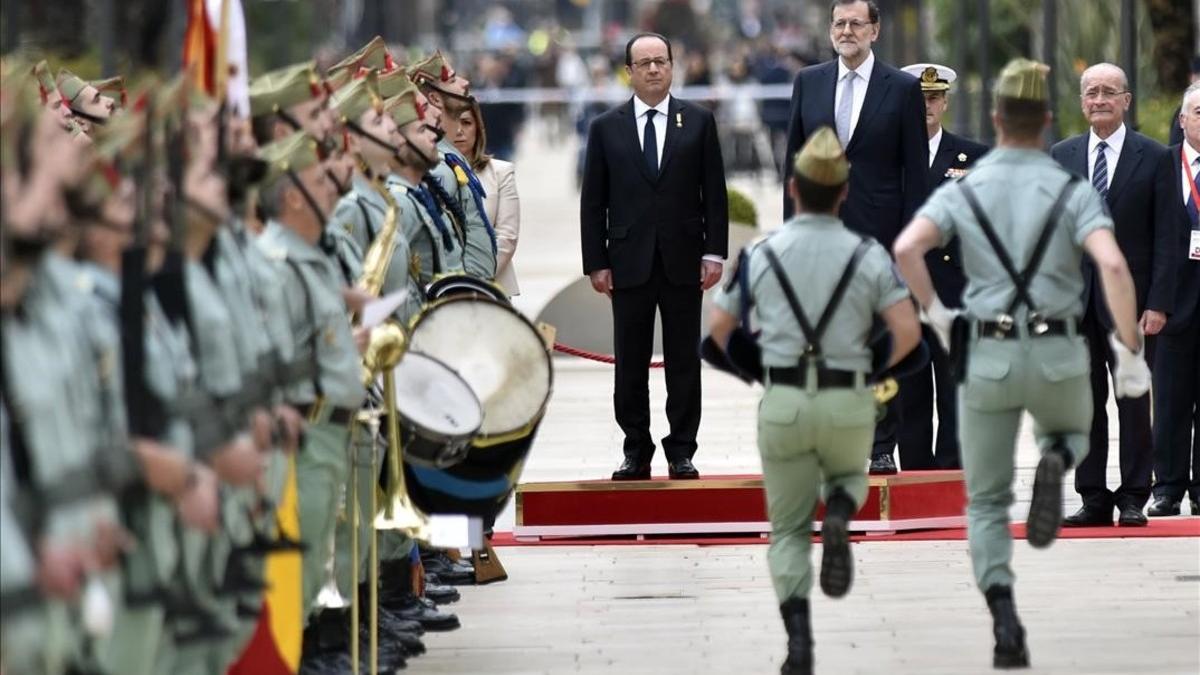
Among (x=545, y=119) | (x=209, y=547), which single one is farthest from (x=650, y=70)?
(x=545, y=119)

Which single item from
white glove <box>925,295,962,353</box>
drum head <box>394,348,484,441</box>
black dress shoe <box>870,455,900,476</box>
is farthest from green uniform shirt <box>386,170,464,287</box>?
black dress shoe <box>870,455,900,476</box>

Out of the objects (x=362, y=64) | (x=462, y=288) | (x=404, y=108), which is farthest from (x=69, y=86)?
(x=462, y=288)

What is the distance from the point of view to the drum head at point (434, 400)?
34.9ft

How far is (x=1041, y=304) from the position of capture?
408 inches

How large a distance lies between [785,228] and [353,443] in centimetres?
164

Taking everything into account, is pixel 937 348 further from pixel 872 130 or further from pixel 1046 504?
pixel 1046 504

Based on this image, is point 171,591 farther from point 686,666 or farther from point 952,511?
point 952,511

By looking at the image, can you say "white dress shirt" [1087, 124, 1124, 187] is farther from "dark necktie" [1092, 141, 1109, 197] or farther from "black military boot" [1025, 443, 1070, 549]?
"black military boot" [1025, 443, 1070, 549]

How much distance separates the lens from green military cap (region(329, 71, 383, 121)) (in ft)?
36.0

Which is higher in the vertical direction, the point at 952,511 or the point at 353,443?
the point at 353,443

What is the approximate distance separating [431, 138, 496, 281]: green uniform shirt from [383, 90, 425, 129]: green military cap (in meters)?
1.39

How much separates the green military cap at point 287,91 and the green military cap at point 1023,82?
227cm

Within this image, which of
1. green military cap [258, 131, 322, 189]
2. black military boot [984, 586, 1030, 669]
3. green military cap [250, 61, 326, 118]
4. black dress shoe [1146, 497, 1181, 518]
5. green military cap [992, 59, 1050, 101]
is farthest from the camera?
black dress shoe [1146, 497, 1181, 518]

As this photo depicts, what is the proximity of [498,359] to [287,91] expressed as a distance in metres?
1.69
